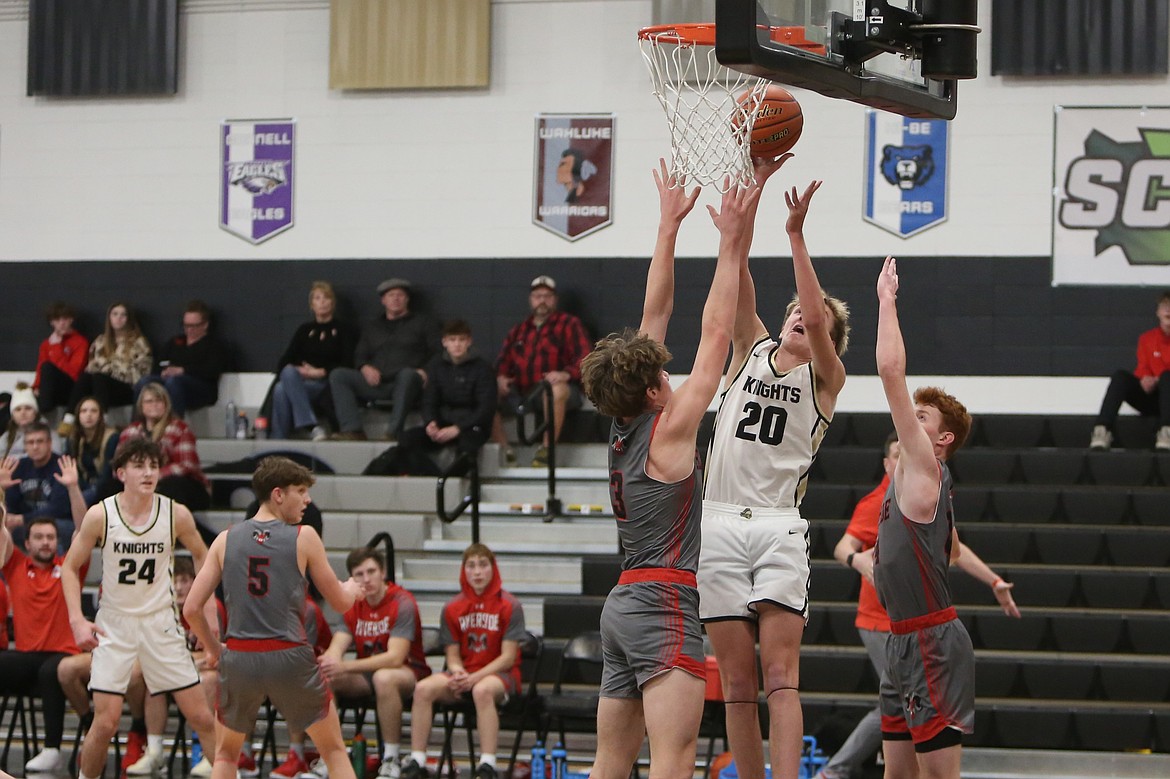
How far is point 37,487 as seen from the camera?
10.8 m

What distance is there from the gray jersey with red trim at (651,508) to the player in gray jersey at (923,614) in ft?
2.69

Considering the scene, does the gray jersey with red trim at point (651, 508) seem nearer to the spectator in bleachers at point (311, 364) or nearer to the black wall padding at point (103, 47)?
the spectator in bleachers at point (311, 364)

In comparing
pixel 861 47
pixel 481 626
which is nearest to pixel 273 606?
pixel 481 626

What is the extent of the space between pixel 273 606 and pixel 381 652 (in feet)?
6.76

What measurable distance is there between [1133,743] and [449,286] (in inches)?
260

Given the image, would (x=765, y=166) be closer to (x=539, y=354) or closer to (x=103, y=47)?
(x=539, y=354)

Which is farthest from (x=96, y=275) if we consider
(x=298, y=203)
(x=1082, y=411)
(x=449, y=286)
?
(x=1082, y=411)

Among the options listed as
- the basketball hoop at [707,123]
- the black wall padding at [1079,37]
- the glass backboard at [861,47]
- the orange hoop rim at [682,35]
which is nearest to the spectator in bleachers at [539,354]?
the black wall padding at [1079,37]

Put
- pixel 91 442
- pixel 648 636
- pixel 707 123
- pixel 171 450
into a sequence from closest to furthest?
pixel 648 636
pixel 707 123
pixel 171 450
pixel 91 442

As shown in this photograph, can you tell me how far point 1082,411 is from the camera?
11.6m

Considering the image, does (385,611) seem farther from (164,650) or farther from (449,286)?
(449,286)

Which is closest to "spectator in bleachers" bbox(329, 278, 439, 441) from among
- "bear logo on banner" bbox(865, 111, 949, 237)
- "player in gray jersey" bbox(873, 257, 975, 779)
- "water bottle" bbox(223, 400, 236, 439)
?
"water bottle" bbox(223, 400, 236, 439)

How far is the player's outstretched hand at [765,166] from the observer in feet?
17.3

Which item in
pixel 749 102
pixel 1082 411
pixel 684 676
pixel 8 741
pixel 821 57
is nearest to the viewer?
pixel 684 676
